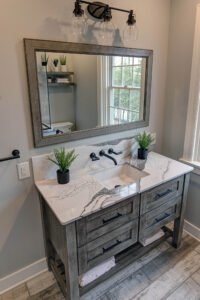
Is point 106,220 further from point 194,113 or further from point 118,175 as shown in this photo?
point 194,113

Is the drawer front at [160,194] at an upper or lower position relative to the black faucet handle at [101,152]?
lower

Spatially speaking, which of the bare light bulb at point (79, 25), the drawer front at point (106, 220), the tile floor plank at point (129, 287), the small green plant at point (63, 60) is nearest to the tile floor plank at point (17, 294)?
the tile floor plank at point (129, 287)

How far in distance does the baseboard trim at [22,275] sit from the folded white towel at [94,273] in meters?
0.44

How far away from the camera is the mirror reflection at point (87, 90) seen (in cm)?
143

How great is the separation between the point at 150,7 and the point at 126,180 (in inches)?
60.3

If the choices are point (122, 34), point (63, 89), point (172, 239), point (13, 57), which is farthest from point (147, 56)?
point (172, 239)

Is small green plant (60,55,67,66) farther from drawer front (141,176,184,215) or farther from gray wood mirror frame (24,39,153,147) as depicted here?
drawer front (141,176,184,215)

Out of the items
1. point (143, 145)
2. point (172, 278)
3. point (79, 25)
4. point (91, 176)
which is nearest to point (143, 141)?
point (143, 145)

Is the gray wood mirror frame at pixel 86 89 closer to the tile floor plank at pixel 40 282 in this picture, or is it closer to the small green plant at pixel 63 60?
the small green plant at pixel 63 60

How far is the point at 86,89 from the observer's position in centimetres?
162

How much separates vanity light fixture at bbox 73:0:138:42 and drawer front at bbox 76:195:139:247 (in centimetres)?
125

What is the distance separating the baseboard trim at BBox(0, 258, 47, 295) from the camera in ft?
5.22

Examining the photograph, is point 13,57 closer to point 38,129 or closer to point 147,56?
point 38,129

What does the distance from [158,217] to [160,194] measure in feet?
0.71
